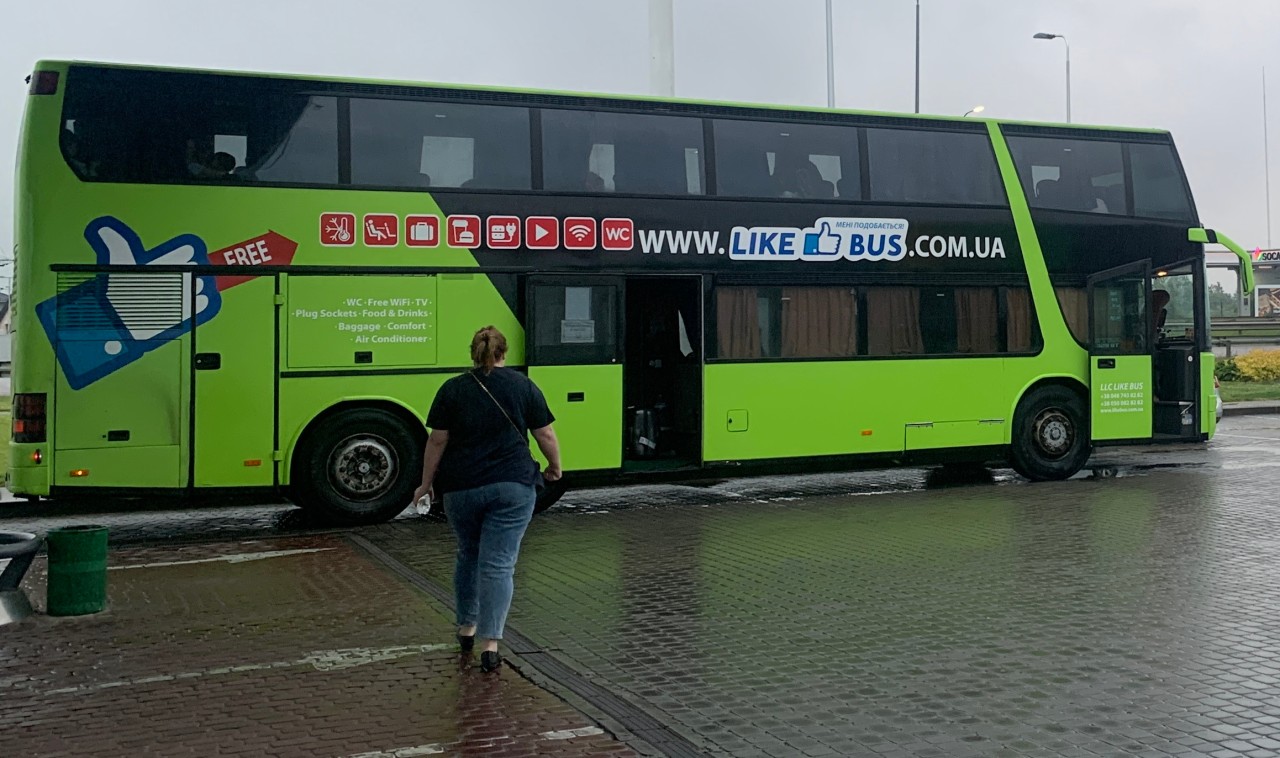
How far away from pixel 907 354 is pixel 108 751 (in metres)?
11.0

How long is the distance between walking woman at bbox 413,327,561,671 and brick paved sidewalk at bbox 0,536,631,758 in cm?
45

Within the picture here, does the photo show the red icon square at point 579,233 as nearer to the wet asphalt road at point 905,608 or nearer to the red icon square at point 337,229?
the red icon square at point 337,229

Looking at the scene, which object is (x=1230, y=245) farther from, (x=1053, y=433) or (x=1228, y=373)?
(x=1228, y=373)

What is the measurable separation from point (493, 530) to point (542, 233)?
6.63 metres

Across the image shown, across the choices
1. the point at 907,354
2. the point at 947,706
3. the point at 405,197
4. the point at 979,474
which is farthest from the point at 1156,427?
the point at 947,706

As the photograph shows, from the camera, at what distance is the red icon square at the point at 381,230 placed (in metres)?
12.2

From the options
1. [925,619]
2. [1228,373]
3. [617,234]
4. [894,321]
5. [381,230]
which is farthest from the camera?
[1228,373]

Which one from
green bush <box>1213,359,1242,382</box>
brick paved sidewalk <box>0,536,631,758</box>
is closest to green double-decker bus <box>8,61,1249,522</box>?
brick paved sidewalk <box>0,536,631,758</box>

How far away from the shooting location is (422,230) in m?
12.4

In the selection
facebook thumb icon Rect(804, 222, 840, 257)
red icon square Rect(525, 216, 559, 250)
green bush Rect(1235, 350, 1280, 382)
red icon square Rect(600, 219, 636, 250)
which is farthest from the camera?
green bush Rect(1235, 350, 1280, 382)

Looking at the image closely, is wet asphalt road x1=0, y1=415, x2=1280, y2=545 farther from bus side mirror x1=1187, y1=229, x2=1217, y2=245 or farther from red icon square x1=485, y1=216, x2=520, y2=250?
bus side mirror x1=1187, y1=229, x2=1217, y2=245

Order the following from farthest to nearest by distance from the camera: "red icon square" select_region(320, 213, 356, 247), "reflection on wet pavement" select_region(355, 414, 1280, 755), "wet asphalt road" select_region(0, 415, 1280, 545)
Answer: "wet asphalt road" select_region(0, 415, 1280, 545), "red icon square" select_region(320, 213, 356, 247), "reflection on wet pavement" select_region(355, 414, 1280, 755)

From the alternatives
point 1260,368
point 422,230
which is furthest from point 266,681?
point 1260,368

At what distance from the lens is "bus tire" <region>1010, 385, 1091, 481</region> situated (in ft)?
50.8
